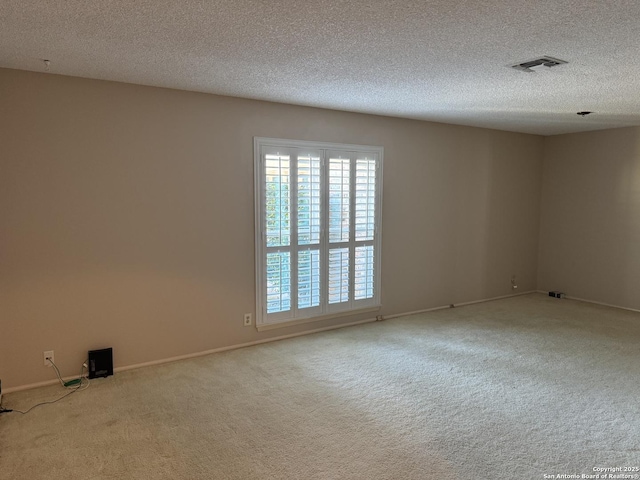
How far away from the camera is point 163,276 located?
363cm

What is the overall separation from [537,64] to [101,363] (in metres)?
3.74

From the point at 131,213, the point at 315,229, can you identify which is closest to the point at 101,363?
the point at 131,213

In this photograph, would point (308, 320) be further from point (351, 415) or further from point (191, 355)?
point (351, 415)

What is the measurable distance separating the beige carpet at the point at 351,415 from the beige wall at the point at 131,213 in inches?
14.6

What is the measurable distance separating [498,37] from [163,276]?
116 inches

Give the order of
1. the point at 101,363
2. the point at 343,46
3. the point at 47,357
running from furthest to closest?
1. the point at 101,363
2. the point at 47,357
3. the point at 343,46

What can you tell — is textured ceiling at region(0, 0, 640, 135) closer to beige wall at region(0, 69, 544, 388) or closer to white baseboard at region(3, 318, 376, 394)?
beige wall at region(0, 69, 544, 388)

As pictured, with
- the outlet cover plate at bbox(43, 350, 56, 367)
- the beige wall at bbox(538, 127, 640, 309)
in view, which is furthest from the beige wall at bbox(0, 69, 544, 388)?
the beige wall at bbox(538, 127, 640, 309)

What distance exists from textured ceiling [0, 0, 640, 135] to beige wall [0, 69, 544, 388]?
24 centimetres

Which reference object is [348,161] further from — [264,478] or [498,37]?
[264,478]

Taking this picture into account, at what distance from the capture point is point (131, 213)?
3451 millimetres

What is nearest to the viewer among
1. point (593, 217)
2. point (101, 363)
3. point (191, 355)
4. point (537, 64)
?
point (537, 64)

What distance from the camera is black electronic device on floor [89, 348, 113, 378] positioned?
10.9ft

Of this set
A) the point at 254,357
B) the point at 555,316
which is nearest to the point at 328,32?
the point at 254,357
